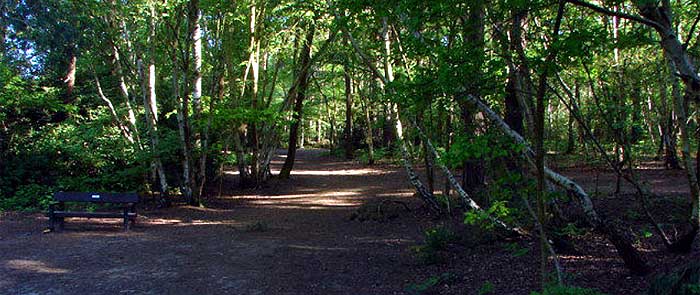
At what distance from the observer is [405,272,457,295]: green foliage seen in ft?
19.0

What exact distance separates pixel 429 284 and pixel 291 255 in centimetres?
288

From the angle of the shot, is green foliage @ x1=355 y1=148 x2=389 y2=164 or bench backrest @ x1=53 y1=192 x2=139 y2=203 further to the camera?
green foliage @ x1=355 y1=148 x2=389 y2=164

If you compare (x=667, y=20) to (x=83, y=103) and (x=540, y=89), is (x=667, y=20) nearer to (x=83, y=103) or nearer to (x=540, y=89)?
(x=540, y=89)

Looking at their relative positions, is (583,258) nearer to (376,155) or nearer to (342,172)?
(342,172)

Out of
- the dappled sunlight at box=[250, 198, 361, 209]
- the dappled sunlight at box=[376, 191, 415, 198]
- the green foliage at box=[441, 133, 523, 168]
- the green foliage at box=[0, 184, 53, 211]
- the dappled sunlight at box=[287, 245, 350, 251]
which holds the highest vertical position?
the green foliage at box=[441, 133, 523, 168]

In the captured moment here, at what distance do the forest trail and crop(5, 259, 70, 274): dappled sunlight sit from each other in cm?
1

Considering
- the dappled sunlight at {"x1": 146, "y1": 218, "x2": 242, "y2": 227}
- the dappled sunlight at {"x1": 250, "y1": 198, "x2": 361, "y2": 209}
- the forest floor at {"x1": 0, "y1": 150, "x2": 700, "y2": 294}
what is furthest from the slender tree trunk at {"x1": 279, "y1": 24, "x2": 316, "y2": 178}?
the forest floor at {"x1": 0, "y1": 150, "x2": 700, "y2": 294}

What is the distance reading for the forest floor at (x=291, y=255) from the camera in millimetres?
5992

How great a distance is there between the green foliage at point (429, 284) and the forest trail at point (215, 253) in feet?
0.66

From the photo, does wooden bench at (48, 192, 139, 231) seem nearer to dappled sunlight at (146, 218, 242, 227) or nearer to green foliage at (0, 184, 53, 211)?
dappled sunlight at (146, 218, 242, 227)

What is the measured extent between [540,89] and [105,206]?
40.5ft

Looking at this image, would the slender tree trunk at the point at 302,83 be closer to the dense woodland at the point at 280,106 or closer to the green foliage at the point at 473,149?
the dense woodland at the point at 280,106

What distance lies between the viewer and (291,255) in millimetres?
8031

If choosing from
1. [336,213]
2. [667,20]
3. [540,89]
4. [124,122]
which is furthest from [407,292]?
[124,122]
